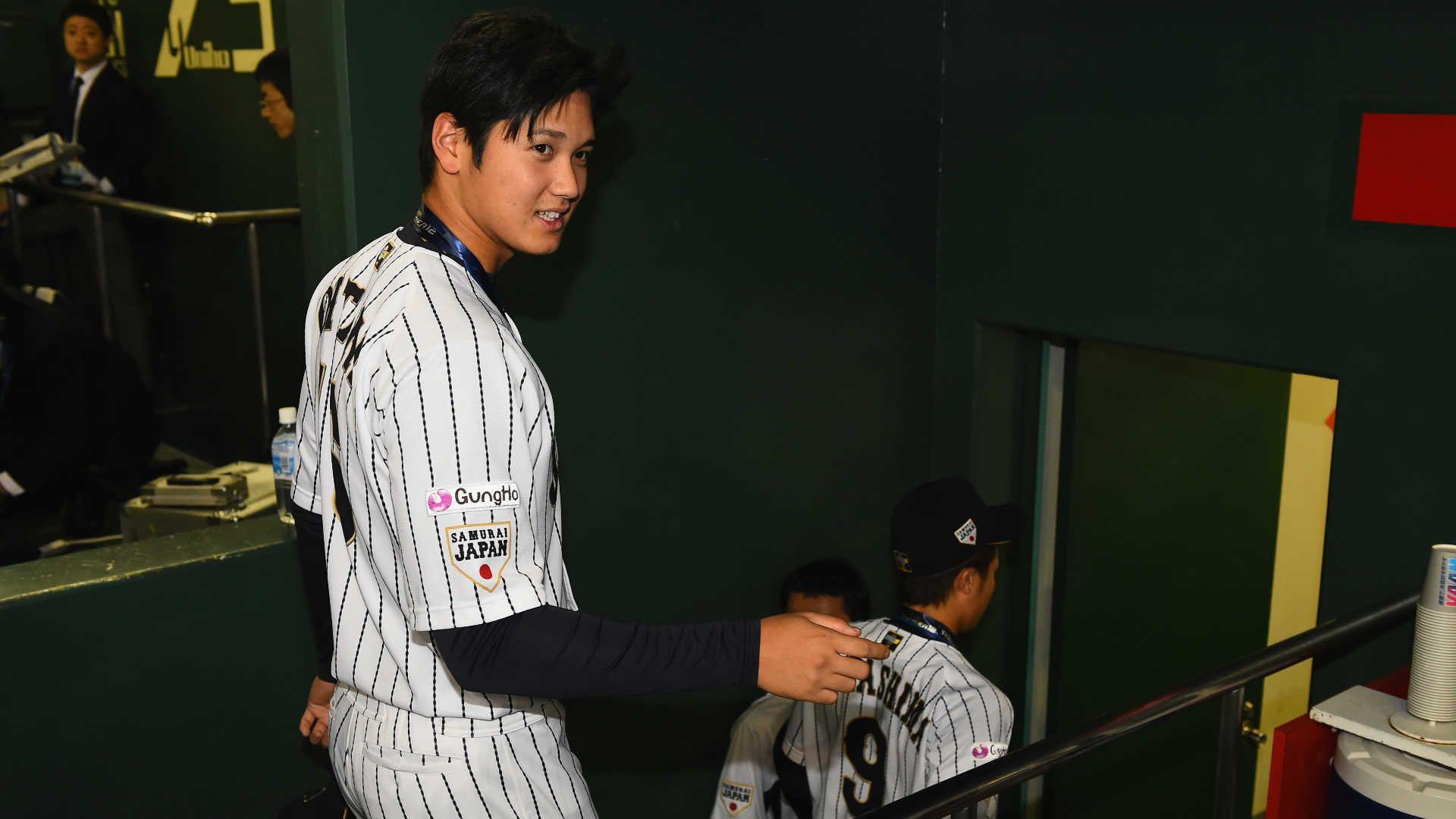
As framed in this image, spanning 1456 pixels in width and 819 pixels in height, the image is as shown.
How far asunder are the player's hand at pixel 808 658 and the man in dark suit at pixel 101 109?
6.29m

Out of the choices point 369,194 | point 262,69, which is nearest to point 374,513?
point 369,194

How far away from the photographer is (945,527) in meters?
2.97

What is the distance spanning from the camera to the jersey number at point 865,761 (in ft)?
9.41

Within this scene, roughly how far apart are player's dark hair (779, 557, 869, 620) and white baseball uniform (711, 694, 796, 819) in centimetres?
43

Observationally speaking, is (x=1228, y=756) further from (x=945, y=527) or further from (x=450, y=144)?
(x=450, y=144)

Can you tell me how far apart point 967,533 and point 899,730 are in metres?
0.48

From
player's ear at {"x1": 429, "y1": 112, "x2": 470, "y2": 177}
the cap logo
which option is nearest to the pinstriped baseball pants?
player's ear at {"x1": 429, "y1": 112, "x2": 470, "y2": 177}

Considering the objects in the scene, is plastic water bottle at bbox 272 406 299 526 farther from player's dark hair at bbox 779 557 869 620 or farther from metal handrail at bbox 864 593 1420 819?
metal handrail at bbox 864 593 1420 819

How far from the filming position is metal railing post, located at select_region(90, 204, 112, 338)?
632cm

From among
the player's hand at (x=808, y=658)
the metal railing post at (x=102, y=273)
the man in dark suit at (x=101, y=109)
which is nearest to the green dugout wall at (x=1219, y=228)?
the player's hand at (x=808, y=658)

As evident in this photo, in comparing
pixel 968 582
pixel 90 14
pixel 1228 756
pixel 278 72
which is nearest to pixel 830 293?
pixel 968 582

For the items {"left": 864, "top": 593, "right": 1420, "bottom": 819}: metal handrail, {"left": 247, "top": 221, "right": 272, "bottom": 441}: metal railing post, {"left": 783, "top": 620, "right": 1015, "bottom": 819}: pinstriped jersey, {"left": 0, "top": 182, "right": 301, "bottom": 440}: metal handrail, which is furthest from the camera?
{"left": 247, "top": 221, "right": 272, "bottom": 441}: metal railing post

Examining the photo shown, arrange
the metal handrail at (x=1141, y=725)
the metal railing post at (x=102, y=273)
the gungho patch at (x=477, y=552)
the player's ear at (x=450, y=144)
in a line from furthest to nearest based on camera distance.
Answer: the metal railing post at (x=102, y=273) < the player's ear at (x=450, y=144) < the metal handrail at (x=1141, y=725) < the gungho patch at (x=477, y=552)

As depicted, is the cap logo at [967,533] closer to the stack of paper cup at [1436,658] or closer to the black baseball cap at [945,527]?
the black baseball cap at [945,527]
